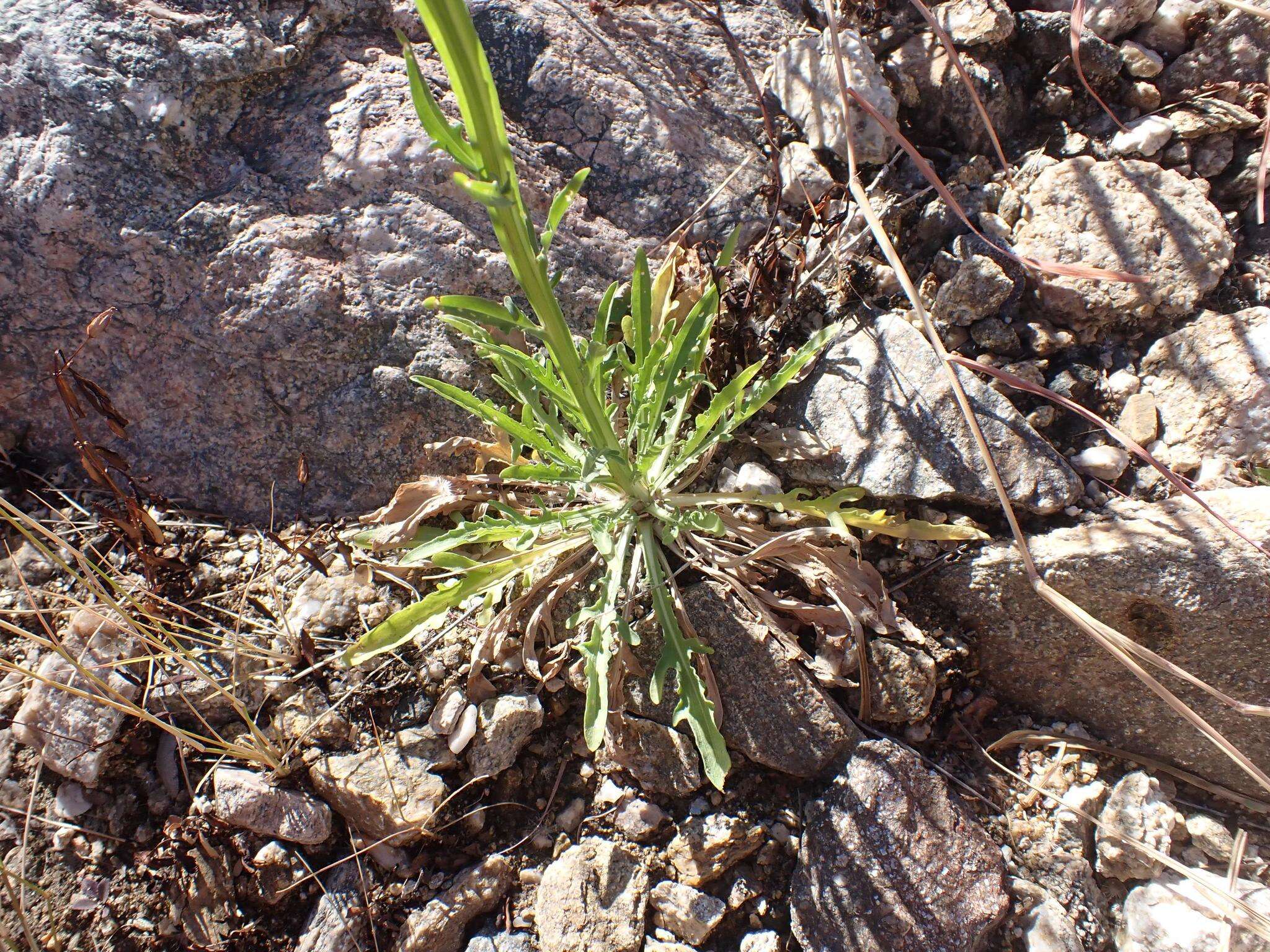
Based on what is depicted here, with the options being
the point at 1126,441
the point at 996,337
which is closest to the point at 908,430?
the point at 996,337

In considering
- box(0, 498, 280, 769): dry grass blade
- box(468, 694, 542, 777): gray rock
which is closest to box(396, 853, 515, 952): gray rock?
box(468, 694, 542, 777): gray rock

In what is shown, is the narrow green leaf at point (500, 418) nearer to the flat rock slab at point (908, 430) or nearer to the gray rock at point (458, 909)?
the flat rock slab at point (908, 430)

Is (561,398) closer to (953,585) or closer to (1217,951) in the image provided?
(953,585)

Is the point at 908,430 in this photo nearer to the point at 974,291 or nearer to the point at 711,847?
the point at 974,291

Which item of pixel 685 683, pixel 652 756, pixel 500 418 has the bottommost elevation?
pixel 652 756

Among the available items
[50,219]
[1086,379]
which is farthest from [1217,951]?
[50,219]

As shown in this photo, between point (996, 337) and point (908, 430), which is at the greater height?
point (996, 337)
